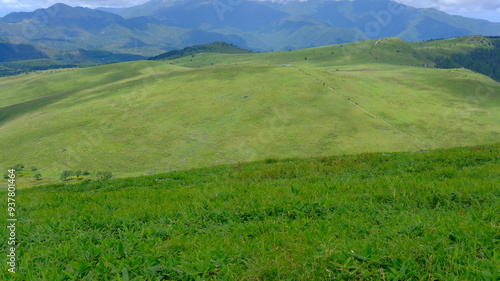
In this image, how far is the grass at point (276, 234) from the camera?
5.32m

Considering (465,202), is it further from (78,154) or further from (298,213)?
(78,154)

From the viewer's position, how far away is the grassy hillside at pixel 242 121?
82.6 metres

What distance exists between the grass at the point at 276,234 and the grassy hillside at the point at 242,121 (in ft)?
200

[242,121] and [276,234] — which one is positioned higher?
[276,234]

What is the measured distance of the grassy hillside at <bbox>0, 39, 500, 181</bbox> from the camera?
271 feet

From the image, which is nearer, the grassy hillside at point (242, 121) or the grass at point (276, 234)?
the grass at point (276, 234)

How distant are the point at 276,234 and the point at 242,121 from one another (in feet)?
309

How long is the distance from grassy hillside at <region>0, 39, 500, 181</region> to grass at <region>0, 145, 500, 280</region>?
60979 mm

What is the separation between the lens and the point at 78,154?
85.1 m

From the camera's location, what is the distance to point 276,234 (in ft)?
23.3

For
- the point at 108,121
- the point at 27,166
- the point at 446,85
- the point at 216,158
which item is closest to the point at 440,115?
the point at 446,85

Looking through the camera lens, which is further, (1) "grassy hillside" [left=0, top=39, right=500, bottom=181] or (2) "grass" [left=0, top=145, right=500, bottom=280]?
(1) "grassy hillside" [left=0, top=39, right=500, bottom=181]

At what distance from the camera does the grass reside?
5320 mm

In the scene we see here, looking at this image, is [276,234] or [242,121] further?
[242,121]
